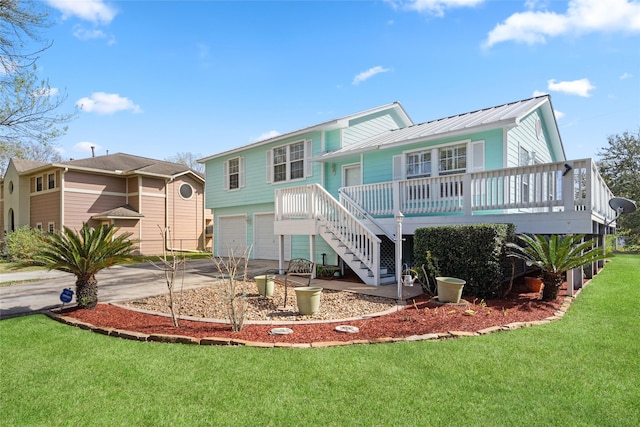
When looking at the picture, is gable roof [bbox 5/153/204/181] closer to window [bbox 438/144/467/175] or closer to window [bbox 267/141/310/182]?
window [bbox 267/141/310/182]

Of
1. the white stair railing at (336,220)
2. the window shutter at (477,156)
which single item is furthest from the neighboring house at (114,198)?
the window shutter at (477,156)

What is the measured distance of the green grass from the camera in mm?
2850

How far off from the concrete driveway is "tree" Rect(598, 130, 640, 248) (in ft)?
87.9

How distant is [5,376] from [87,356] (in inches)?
28.7

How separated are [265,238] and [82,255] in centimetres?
965

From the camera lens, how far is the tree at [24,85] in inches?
436

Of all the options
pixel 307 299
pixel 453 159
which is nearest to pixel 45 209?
pixel 307 299

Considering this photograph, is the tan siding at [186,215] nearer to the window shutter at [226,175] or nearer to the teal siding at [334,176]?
the window shutter at [226,175]

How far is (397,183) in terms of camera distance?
10.1m

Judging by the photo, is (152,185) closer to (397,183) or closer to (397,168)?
(397,168)

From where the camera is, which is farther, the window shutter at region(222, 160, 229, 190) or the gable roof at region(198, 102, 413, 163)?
the window shutter at region(222, 160, 229, 190)

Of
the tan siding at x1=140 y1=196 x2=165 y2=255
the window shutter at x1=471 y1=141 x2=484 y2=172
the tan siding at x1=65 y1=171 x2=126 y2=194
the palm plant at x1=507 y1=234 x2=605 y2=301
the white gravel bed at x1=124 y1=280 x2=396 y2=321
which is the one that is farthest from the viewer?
the tan siding at x1=140 y1=196 x2=165 y2=255

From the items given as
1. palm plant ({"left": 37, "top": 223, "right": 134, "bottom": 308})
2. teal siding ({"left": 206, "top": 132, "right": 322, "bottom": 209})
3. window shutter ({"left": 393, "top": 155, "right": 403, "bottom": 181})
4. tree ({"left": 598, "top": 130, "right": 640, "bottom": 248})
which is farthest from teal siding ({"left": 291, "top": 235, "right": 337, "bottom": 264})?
tree ({"left": 598, "top": 130, "right": 640, "bottom": 248})

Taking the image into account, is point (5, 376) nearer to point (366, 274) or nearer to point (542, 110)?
point (366, 274)
